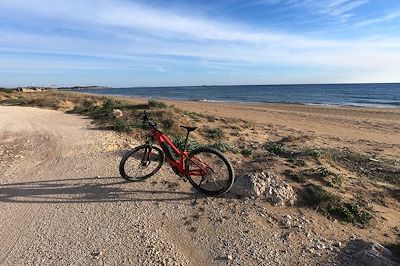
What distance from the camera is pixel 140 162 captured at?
6531mm

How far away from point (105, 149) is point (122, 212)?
382cm

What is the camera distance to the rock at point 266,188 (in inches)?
216

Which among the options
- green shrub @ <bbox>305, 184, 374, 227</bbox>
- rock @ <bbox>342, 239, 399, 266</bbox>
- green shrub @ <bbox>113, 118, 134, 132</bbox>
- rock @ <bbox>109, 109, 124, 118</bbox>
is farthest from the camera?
rock @ <bbox>109, 109, 124, 118</bbox>

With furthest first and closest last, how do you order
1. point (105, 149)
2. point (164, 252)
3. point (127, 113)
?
point (127, 113) < point (105, 149) < point (164, 252)

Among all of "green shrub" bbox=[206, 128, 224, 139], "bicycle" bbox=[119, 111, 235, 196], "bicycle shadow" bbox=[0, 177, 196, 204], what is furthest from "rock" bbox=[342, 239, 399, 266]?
"green shrub" bbox=[206, 128, 224, 139]

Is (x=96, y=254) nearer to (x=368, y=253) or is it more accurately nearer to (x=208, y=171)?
(x=208, y=171)

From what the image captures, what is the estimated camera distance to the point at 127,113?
A: 14.0 metres

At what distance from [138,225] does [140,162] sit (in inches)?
71.6

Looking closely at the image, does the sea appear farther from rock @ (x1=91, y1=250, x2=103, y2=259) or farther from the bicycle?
rock @ (x1=91, y1=250, x2=103, y2=259)

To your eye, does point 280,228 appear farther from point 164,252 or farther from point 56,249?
point 56,249

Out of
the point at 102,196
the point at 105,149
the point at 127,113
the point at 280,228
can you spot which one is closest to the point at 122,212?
the point at 102,196

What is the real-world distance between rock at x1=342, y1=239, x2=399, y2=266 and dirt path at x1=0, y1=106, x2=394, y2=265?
19 centimetres

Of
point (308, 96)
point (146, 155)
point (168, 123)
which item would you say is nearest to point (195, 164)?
point (146, 155)

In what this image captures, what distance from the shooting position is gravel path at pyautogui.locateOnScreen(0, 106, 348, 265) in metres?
4.19
